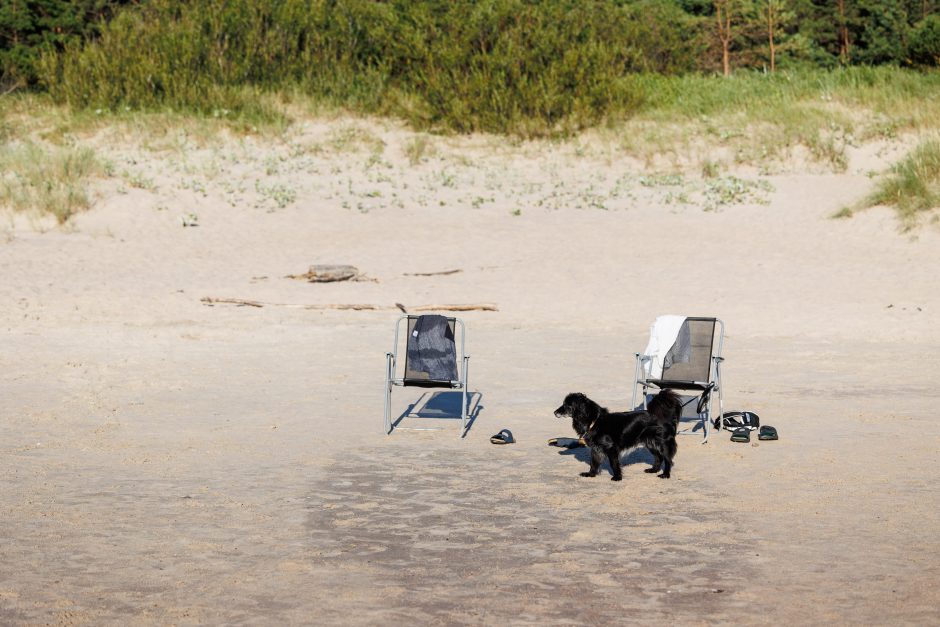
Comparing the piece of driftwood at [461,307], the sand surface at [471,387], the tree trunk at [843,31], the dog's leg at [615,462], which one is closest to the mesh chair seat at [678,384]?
the sand surface at [471,387]

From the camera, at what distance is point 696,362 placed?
8078 mm

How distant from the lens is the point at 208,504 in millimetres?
5910

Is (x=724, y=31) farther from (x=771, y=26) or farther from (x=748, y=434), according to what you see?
(x=748, y=434)

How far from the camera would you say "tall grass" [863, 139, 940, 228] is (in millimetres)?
16719

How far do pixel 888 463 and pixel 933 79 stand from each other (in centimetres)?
1695

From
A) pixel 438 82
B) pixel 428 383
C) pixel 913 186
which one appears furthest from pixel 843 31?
pixel 428 383

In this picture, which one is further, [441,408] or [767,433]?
[441,408]

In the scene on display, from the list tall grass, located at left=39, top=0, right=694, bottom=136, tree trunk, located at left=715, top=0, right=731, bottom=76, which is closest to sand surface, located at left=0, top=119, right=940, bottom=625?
tall grass, located at left=39, top=0, right=694, bottom=136

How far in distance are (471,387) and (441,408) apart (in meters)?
0.68

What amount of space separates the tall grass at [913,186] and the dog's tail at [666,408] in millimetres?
10863

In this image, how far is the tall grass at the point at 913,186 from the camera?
16.7m

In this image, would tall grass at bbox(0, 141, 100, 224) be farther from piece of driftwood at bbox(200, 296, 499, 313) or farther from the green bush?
the green bush

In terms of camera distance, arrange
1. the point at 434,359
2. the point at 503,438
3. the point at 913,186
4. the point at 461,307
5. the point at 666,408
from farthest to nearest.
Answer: the point at 913,186 < the point at 461,307 < the point at 434,359 < the point at 503,438 < the point at 666,408

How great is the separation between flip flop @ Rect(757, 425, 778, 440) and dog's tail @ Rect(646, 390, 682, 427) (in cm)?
69
